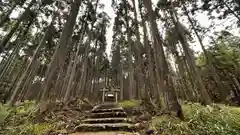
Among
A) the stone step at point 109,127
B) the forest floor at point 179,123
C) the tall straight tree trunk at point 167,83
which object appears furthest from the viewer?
the tall straight tree trunk at point 167,83

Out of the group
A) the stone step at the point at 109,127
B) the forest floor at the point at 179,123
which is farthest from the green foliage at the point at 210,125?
the stone step at the point at 109,127

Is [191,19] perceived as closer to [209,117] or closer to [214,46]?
[214,46]

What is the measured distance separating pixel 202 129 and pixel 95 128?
3.38m

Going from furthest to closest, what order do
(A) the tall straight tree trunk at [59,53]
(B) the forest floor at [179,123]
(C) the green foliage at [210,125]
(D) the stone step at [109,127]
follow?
(A) the tall straight tree trunk at [59,53], (D) the stone step at [109,127], (B) the forest floor at [179,123], (C) the green foliage at [210,125]

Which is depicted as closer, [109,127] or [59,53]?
[109,127]

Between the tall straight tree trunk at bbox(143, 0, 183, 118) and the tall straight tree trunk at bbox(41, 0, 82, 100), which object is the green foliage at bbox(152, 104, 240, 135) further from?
the tall straight tree trunk at bbox(41, 0, 82, 100)

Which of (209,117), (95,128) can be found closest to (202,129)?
(209,117)

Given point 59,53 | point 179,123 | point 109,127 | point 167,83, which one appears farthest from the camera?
point 59,53

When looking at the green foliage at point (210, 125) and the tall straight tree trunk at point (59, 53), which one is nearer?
the green foliage at point (210, 125)

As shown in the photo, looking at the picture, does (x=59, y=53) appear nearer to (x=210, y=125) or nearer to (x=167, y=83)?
(x=167, y=83)

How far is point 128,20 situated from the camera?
53.7 ft

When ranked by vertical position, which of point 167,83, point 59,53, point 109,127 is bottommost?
point 109,127

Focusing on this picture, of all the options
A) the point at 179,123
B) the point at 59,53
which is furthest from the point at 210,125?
the point at 59,53

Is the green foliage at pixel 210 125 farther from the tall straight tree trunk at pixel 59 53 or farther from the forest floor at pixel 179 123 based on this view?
the tall straight tree trunk at pixel 59 53
